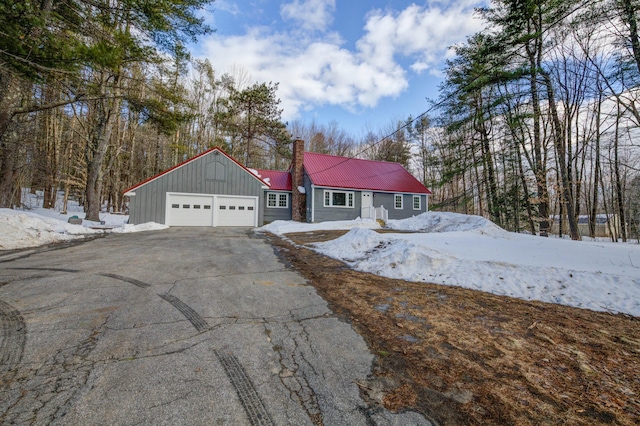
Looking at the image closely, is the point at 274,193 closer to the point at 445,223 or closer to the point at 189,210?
the point at 189,210

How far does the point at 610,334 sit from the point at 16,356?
5.65 meters

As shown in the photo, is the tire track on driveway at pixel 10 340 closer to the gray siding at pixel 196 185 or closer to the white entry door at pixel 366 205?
the gray siding at pixel 196 185

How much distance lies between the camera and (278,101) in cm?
2264

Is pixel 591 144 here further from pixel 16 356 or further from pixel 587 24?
pixel 16 356

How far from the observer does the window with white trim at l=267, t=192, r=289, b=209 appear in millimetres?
19391

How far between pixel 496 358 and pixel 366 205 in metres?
17.2

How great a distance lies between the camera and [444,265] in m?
5.39

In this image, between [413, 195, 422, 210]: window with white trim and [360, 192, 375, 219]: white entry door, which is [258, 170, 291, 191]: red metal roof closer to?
[360, 192, 375, 219]: white entry door

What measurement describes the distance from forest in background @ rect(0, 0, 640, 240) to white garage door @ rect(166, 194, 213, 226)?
3.65 meters

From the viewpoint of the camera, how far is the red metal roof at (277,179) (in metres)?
19.5

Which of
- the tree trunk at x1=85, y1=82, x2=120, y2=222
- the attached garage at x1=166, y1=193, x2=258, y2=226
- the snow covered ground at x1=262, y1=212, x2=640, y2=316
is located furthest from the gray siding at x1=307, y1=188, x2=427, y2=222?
the tree trunk at x1=85, y1=82, x2=120, y2=222

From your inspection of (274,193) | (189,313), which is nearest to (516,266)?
(189,313)

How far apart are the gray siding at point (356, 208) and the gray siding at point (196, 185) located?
12.5ft

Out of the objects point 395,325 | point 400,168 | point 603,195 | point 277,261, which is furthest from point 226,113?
point 603,195
